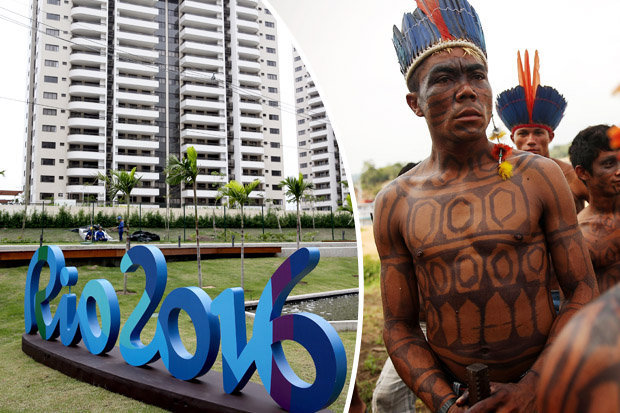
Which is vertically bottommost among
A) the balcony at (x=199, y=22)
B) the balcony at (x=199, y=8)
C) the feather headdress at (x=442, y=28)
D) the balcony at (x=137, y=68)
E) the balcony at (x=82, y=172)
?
the feather headdress at (x=442, y=28)

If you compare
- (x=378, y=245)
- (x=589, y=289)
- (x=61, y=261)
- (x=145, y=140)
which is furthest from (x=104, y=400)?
(x=145, y=140)

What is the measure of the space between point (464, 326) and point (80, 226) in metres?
38.6

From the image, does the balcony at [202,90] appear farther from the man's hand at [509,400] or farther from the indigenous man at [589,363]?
the indigenous man at [589,363]

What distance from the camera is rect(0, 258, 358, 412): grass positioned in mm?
6648

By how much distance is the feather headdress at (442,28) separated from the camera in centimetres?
124

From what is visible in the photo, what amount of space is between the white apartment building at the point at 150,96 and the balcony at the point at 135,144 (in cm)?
11

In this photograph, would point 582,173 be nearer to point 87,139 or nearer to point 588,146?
point 588,146

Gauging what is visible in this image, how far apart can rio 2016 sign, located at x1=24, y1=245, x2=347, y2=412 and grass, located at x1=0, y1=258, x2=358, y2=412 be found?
643mm

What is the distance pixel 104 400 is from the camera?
21.4 feet

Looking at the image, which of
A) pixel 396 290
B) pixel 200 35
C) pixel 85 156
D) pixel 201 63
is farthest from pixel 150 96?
pixel 396 290

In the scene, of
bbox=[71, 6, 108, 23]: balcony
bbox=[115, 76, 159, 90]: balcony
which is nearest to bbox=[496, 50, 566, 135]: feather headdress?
bbox=[115, 76, 159, 90]: balcony

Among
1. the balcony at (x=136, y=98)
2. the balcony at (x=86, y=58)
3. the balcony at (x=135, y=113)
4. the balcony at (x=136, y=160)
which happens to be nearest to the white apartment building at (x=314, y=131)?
the balcony at (x=136, y=160)

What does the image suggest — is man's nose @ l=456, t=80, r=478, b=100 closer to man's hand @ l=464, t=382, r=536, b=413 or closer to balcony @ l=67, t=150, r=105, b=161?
man's hand @ l=464, t=382, r=536, b=413

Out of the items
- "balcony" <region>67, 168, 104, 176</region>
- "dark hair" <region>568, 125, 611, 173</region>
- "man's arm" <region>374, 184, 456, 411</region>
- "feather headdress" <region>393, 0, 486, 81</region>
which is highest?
"balcony" <region>67, 168, 104, 176</region>
